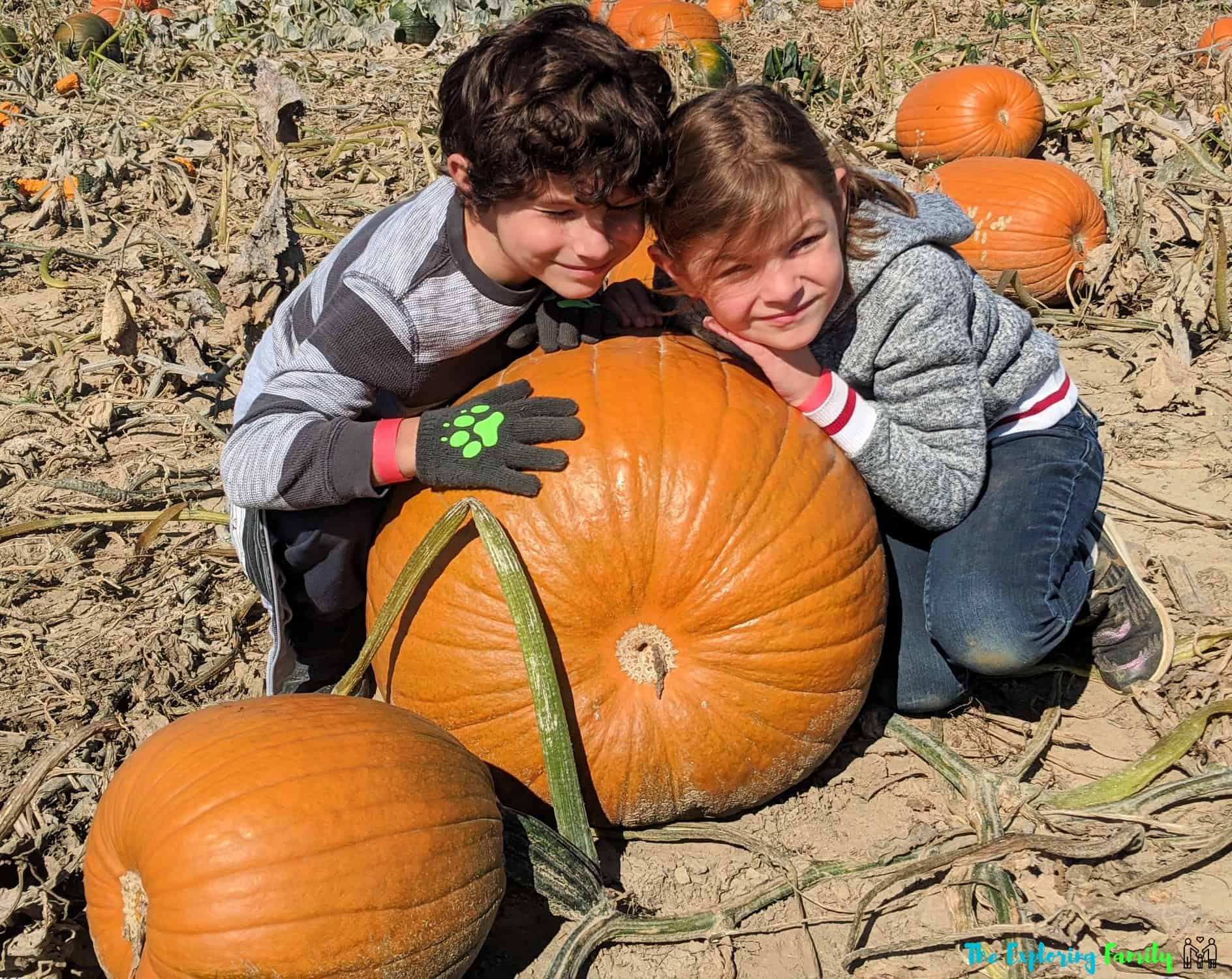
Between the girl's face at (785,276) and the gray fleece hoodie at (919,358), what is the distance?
0.43 feet

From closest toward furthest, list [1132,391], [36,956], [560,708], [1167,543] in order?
[36,956], [560,708], [1167,543], [1132,391]

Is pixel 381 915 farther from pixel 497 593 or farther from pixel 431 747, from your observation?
pixel 497 593

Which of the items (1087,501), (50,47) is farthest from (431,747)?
(50,47)

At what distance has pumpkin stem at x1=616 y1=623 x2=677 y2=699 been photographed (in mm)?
2361

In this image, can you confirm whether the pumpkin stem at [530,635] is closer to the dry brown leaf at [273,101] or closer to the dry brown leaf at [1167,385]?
the dry brown leaf at [1167,385]

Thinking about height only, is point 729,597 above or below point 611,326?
below

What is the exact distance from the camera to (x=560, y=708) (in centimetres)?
226

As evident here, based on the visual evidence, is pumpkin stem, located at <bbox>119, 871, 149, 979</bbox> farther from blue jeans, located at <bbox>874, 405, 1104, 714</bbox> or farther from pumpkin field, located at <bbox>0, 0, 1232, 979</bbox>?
blue jeans, located at <bbox>874, 405, 1104, 714</bbox>

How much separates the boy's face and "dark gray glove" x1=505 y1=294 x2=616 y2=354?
16cm

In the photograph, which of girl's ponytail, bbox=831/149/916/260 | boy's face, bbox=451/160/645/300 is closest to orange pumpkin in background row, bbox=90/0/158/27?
boy's face, bbox=451/160/645/300

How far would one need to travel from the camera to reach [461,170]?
2520 millimetres

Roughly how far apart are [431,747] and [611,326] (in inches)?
49.0

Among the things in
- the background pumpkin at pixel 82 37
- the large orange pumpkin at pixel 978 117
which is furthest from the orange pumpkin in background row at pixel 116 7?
the large orange pumpkin at pixel 978 117

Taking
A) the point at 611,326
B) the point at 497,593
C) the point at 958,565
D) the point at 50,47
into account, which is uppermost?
the point at 611,326
